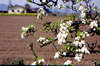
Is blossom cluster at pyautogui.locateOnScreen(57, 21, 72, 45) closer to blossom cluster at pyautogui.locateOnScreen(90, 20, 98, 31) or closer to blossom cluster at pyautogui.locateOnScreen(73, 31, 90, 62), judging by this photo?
blossom cluster at pyautogui.locateOnScreen(73, 31, 90, 62)

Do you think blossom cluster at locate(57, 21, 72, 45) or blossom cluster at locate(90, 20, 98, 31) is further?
blossom cluster at locate(90, 20, 98, 31)

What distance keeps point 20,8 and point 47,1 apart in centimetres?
7054

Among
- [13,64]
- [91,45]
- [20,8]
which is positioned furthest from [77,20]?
[20,8]

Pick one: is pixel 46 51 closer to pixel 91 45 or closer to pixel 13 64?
pixel 13 64

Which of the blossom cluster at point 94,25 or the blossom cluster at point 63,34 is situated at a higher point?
the blossom cluster at point 94,25

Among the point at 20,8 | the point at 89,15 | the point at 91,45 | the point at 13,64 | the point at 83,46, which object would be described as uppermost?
the point at 89,15

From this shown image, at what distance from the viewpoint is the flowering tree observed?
2.96 m

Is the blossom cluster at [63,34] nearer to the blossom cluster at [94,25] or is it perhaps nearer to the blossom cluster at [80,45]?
the blossom cluster at [80,45]

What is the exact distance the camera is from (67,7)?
3857 millimetres

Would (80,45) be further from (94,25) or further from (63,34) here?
(94,25)

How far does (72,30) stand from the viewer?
323 cm

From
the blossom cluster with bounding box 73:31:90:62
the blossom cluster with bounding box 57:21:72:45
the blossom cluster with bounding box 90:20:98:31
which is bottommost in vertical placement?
the blossom cluster with bounding box 73:31:90:62

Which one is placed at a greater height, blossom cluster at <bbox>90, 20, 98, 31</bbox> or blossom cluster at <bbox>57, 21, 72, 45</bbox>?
blossom cluster at <bbox>90, 20, 98, 31</bbox>

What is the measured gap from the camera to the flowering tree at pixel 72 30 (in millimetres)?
2965
